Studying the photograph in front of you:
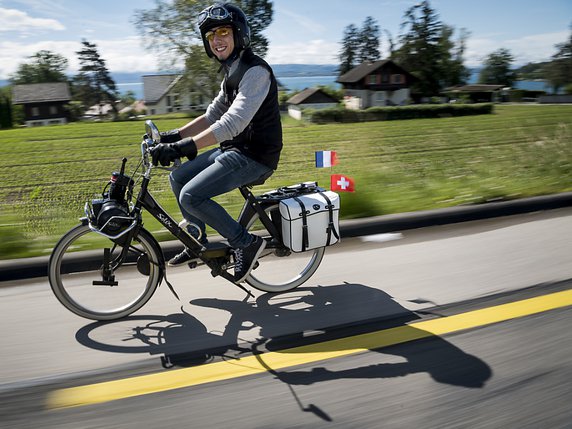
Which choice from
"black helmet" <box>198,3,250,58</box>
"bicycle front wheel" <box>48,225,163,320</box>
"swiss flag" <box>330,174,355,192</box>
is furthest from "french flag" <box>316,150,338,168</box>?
"bicycle front wheel" <box>48,225,163,320</box>

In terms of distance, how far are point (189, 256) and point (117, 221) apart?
0.60m

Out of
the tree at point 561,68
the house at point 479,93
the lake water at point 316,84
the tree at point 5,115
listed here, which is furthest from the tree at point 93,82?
the tree at point 561,68

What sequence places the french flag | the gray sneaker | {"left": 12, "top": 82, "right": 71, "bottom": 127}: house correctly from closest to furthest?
the gray sneaker, the french flag, {"left": 12, "top": 82, "right": 71, "bottom": 127}: house

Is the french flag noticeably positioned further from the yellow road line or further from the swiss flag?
the yellow road line

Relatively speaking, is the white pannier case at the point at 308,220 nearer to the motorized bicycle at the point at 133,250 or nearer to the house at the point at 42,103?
the motorized bicycle at the point at 133,250

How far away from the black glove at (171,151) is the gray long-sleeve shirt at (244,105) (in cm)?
19

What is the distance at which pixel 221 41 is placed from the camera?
357 cm

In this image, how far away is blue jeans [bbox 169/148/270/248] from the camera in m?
3.61

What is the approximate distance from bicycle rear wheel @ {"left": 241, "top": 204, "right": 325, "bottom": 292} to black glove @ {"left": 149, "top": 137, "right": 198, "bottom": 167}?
0.86 meters

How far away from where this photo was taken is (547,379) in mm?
2807

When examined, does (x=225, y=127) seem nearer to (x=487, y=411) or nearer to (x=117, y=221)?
(x=117, y=221)

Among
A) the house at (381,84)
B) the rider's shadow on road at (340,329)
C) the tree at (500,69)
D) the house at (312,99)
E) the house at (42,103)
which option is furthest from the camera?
the tree at (500,69)

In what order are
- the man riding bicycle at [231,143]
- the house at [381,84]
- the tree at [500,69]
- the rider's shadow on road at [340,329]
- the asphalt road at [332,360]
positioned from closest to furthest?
the asphalt road at [332,360] < the rider's shadow on road at [340,329] < the man riding bicycle at [231,143] < the house at [381,84] < the tree at [500,69]

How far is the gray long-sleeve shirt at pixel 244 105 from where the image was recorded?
348 cm
